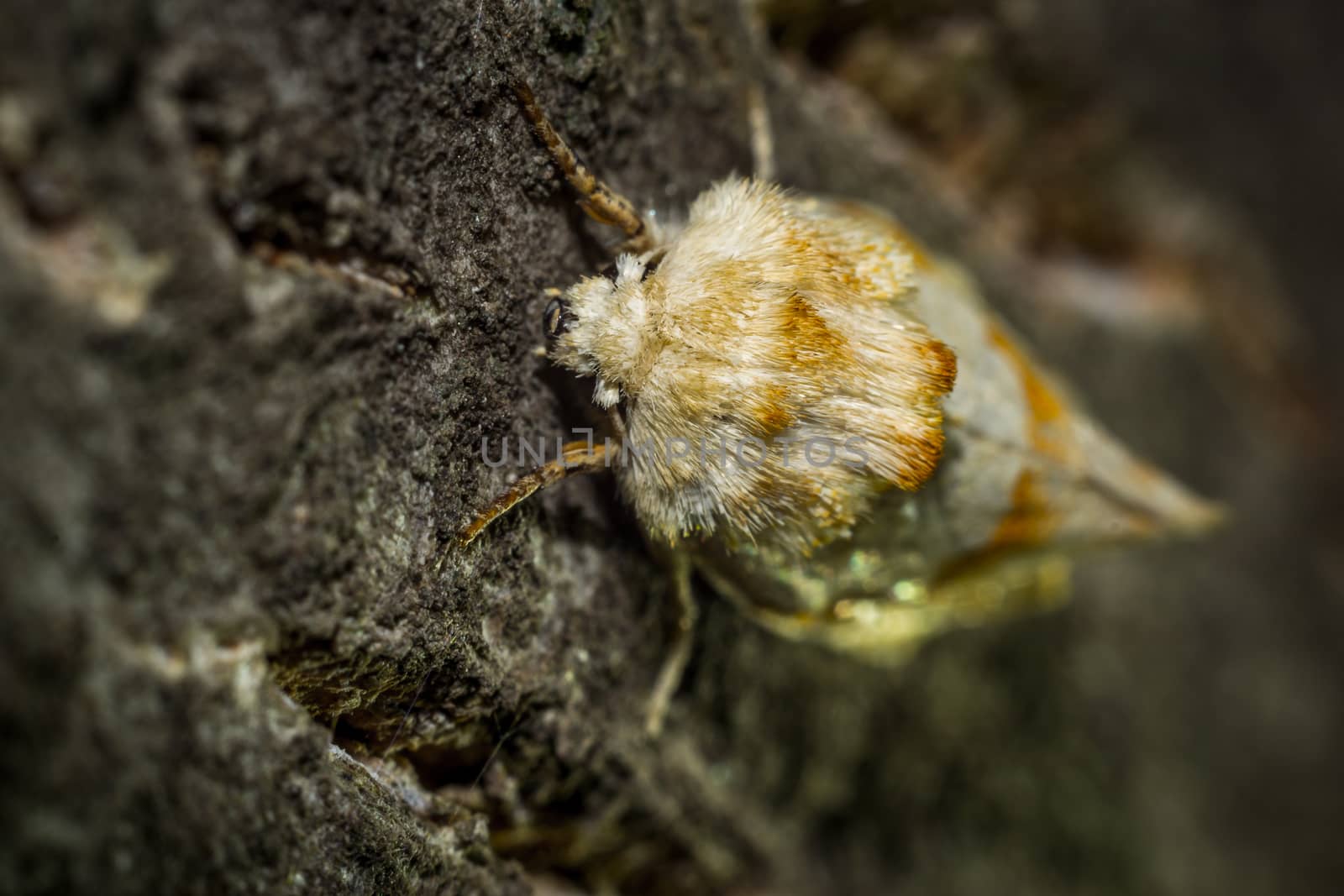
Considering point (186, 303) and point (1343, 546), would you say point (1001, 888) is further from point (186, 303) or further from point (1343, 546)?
point (186, 303)

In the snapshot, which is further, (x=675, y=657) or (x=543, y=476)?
(x=675, y=657)

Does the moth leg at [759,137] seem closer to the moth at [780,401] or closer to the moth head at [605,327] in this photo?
the moth at [780,401]

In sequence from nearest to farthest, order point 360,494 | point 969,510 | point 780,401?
1. point 360,494
2. point 780,401
3. point 969,510

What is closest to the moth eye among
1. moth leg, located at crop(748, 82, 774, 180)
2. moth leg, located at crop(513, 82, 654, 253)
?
moth leg, located at crop(513, 82, 654, 253)

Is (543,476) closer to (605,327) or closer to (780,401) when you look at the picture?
(605,327)

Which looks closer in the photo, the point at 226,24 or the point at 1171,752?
the point at 226,24

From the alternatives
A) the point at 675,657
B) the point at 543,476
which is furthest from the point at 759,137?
the point at 675,657

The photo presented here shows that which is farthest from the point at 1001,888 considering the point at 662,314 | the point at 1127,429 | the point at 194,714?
the point at 194,714
